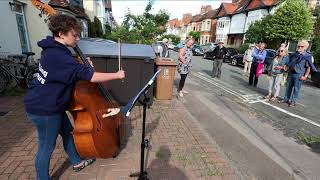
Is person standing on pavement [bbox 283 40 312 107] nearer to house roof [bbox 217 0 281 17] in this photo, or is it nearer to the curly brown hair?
the curly brown hair

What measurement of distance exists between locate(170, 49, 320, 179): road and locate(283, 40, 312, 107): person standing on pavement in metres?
0.47

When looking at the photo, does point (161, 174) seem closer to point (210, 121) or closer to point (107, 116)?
point (107, 116)

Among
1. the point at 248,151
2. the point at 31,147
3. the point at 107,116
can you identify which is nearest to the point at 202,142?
the point at 248,151

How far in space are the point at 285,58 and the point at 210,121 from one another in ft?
12.1

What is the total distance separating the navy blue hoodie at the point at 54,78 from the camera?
216 centimetres

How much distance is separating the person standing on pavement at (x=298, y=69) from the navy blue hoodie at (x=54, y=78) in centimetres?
656

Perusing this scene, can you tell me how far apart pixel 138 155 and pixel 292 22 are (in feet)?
77.1

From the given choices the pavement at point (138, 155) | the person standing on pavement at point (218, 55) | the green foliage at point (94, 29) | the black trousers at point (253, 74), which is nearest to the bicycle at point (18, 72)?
the pavement at point (138, 155)

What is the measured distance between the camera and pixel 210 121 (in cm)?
543

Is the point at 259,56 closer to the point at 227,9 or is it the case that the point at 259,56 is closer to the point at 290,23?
the point at 290,23

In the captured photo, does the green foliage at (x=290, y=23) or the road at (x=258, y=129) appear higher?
the green foliage at (x=290, y=23)

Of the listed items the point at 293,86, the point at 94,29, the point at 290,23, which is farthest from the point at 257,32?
the point at 293,86

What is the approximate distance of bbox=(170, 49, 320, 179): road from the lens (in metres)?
3.66

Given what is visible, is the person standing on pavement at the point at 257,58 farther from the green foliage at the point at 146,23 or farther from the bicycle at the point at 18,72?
the green foliage at the point at 146,23
